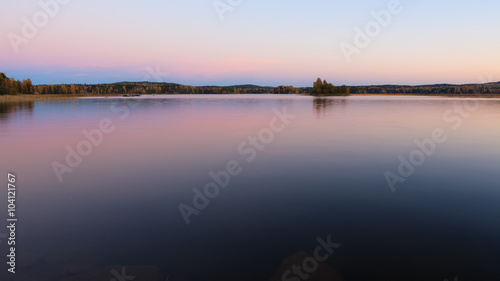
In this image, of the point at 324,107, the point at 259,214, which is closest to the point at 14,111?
the point at 259,214

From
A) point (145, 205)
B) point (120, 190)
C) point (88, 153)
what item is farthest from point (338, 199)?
point (88, 153)

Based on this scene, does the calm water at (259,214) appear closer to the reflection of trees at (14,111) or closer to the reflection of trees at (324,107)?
the reflection of trees at (14,111)

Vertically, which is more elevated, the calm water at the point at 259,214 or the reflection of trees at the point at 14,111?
the reflection of trees at the point at 14,111

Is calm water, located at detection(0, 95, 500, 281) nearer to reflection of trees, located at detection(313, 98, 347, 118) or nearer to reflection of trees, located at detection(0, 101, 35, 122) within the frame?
reflection of trees, located at detection(0, 101, 35, 122)

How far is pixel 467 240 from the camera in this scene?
27.6ft

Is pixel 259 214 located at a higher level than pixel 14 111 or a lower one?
lower

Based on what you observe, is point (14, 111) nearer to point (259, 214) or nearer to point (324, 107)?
point (259, 214)

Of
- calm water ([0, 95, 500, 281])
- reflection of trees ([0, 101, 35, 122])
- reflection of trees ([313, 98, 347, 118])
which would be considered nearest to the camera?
calm water ([0, 95, 500, 281])

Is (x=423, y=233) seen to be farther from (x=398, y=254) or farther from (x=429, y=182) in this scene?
(x=429, y=182)

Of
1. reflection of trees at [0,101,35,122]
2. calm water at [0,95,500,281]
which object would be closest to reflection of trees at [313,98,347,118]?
calm water at [0,95,500,281]

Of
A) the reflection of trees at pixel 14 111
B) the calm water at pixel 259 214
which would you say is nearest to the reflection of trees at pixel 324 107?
the calm water at pixel 259 214

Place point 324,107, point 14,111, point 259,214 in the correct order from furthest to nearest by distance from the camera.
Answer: point 324,107, point 14,111, point 259,214

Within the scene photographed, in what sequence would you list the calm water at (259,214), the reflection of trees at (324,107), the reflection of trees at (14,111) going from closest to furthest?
the calm water at (259,214) → the reflection of trees at (14,111) → the reflection of trees at (324,107)

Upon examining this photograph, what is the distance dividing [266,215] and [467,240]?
228 inches
